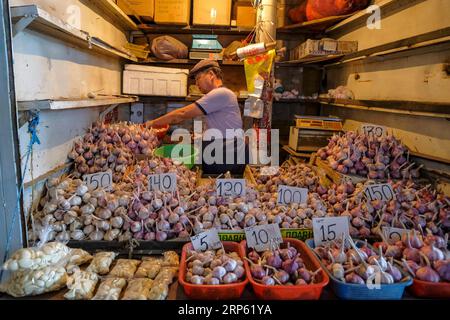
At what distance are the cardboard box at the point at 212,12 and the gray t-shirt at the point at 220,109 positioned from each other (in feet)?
5.26

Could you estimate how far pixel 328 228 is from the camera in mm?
1680

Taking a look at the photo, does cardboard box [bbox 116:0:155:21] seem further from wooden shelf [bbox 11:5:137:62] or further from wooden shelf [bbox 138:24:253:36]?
wooden shelf [bbox 11:5:137:62]

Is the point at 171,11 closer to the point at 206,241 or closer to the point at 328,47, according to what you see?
the point at 328,47

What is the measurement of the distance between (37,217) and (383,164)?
2.24 meters

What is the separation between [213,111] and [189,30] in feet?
6.60

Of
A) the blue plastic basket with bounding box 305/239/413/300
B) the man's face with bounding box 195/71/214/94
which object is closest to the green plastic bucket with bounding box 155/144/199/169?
the man's face with bounding box 195/71/214/94

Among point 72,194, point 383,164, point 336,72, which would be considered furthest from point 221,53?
point 72,194

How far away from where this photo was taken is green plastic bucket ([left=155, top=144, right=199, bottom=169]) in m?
3.01

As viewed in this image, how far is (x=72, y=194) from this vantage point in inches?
74.5

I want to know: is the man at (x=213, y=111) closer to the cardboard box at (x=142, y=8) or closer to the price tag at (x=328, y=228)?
the cardboard box at (x=142, y=8)

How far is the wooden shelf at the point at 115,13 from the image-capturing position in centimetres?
318
